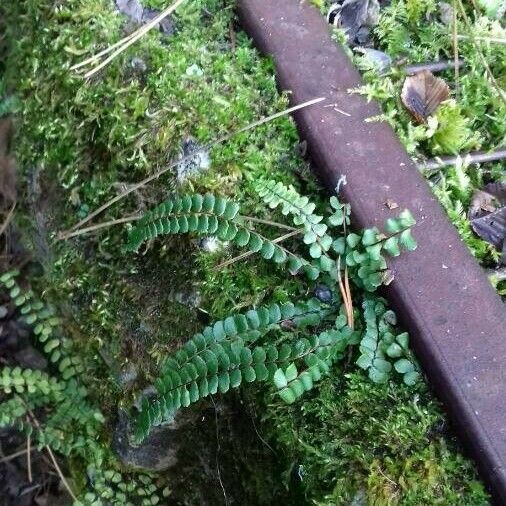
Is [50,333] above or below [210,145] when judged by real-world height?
below

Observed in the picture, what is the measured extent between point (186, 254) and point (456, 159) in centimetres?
97

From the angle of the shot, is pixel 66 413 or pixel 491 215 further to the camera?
pixel 66 413

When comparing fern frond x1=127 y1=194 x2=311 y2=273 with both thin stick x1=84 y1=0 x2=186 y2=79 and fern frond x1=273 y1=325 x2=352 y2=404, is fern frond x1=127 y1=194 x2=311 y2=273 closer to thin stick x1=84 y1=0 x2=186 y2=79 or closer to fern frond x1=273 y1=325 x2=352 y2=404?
fern frond x1=273 y1=325 x2=352 y2=404

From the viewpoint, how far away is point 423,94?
84.1 inches

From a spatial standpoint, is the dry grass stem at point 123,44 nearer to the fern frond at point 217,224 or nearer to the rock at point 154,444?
the fern frond at point 217,224

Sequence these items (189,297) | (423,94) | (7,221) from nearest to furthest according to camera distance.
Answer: (189,297), (423,94), (7,221)

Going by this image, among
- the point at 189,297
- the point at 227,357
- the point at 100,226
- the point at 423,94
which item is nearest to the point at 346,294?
the point at 227,357

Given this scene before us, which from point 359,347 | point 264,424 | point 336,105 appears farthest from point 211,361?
point 336,105

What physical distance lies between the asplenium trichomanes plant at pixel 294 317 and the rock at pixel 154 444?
41cm

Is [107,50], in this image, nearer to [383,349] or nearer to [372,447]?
[383,349]

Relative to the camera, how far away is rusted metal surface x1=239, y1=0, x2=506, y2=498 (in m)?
1.58

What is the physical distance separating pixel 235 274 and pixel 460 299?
2.24 ft

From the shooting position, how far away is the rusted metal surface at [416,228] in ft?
5.19

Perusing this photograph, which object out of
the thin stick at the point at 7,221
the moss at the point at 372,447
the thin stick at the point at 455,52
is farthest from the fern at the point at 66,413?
the thin stick at the point at 455,52
